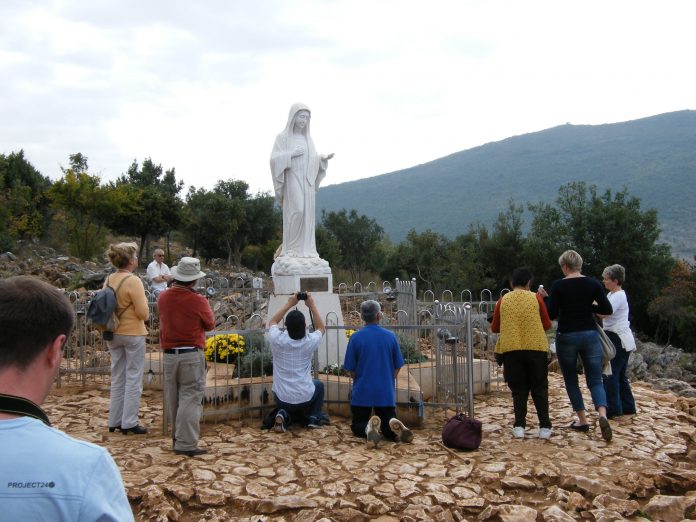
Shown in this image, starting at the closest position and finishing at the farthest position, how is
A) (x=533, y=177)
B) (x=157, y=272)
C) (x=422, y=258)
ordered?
(x=157, y=272) < (x=422, y=258) < (x=533, y=177)

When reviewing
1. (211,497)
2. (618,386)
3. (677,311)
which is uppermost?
(677,311)

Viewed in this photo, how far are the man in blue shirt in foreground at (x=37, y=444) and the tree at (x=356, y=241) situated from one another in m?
41.5

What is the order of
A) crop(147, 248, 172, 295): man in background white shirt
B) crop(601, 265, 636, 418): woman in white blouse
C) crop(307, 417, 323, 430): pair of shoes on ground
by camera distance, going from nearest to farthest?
crop(307, 417, 323, 430): pair of shoes on ground, crop(601, 265, 636, 418): woman in white blouse, crop(147, 248, 172, 295): man in background white shirt

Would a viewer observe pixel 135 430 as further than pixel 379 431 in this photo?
Yes

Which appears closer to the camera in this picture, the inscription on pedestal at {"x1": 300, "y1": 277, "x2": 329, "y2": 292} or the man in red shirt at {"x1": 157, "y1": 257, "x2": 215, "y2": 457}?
the man in red shirt at {"x1": 157, "y1": 257, "x2": 215, "y2": 457}

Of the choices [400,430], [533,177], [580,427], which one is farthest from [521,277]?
[533,177]

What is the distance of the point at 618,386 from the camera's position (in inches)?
259

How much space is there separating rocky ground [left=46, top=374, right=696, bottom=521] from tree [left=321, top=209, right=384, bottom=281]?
3705 centimetres

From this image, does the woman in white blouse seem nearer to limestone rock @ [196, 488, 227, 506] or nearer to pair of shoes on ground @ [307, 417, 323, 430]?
pair of shoes on ground @ [307, 417, 323, 430]

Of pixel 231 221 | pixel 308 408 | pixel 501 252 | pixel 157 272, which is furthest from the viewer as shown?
pixel 231 221

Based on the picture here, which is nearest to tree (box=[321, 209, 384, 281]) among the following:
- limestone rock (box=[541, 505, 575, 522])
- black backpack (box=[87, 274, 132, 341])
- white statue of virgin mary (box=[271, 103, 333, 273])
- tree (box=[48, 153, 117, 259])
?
tree (box=[48, 153, 117, 259])

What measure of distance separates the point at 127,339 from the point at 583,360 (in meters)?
4.47

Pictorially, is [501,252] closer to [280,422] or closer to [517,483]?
[280,422]

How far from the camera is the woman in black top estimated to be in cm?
581
